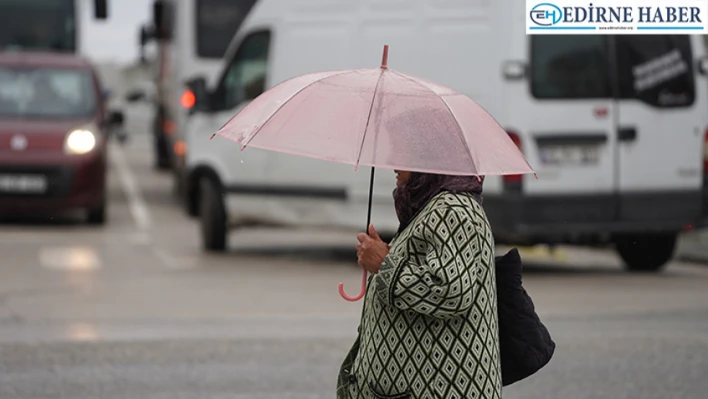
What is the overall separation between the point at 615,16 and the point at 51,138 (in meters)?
11.5

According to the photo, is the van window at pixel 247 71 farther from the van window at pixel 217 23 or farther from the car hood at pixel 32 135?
the van window at pixel 217 23

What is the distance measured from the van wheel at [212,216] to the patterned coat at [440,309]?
967 cm

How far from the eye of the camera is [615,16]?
5.47 meters

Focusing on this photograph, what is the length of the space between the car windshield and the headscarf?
13.1m

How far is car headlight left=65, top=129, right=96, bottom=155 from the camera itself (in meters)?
16.2

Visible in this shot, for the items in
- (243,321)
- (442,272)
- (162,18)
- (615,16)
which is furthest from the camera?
(162,18)

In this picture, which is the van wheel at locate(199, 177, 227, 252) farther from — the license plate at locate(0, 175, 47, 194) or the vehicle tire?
the vehicle tire

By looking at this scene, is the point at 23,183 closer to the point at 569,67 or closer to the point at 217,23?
the point at 217,23

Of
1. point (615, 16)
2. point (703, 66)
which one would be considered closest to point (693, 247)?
point (703, 66)

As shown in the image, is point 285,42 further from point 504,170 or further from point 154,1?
point 154,1

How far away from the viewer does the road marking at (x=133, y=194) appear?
18255 millimetres

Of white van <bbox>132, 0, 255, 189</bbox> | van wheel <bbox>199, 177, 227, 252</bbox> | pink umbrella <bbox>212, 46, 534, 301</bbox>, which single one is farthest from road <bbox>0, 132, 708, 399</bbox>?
white van <bbox>132, 0, 255, 189</bbox>

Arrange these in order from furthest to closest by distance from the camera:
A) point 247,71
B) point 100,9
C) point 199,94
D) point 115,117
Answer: point 115,117
point 100,9
point 199,94
point 247,71

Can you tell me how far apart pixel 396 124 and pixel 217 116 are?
32.2ft
